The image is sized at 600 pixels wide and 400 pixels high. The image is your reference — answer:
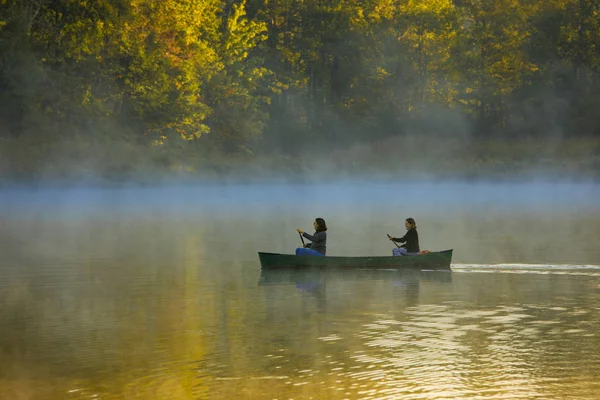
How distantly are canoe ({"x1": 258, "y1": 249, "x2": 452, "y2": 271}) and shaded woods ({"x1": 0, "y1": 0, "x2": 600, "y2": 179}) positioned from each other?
50.7 meters

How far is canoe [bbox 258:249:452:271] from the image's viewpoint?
30750mm

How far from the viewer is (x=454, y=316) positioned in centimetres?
2294

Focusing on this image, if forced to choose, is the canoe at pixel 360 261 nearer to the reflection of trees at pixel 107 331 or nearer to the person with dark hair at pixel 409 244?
the person with dark hair at pixel 409 244

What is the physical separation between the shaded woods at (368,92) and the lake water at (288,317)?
3486cm

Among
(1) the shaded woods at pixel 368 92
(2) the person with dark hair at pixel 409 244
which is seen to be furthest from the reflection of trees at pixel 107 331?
(1) the shaded woods at pixel 368 92

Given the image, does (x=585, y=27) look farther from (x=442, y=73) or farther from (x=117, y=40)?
(x=117, y=40)

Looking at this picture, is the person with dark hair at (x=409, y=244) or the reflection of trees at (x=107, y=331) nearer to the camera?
the reflection of trees at (x=107, y=331)

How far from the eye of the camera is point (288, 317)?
75.9ft

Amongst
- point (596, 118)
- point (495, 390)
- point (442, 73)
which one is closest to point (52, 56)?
point (442, 73)

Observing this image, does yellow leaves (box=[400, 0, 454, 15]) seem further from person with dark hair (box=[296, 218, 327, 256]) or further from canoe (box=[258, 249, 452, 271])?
person with dark hair (box=[296, 218, 327, 256])

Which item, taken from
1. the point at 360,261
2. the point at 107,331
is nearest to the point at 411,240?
the point at 360,261

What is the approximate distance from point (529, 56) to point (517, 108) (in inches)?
172

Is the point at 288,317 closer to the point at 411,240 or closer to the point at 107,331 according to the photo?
the point at 107,331

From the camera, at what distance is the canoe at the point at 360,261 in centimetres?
3075
